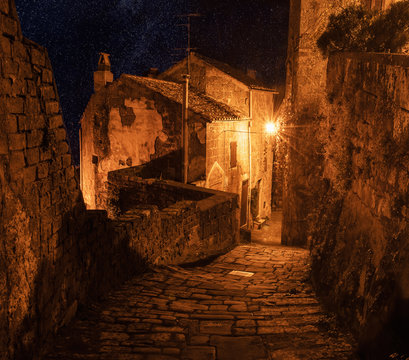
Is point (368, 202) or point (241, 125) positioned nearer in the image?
point (368, 202)

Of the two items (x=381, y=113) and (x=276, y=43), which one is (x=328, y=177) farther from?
(x=276, y=43)

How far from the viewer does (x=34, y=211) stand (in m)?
3.55

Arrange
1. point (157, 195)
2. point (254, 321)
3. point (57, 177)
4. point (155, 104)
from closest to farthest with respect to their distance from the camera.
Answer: point (57, 177) < point (254, 321) < point (157, 195) < point (155, 104)

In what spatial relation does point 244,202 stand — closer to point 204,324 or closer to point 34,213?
point 204,324

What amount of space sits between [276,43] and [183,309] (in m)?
26.1

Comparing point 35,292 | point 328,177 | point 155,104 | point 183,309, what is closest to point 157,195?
point 155,104

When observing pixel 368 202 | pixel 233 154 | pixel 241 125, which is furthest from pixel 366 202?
pixel 241 125

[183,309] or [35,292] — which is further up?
[35,292]

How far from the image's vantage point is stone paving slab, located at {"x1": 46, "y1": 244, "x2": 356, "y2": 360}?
3.62 m

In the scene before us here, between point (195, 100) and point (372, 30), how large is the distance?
407 inches

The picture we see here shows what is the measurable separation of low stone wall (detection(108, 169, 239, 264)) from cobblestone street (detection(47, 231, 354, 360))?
78cm

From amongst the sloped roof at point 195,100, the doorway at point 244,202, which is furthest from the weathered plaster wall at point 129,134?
the doorway at point 244,202

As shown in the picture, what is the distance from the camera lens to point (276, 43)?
27.8m

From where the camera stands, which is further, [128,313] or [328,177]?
[328,177]
